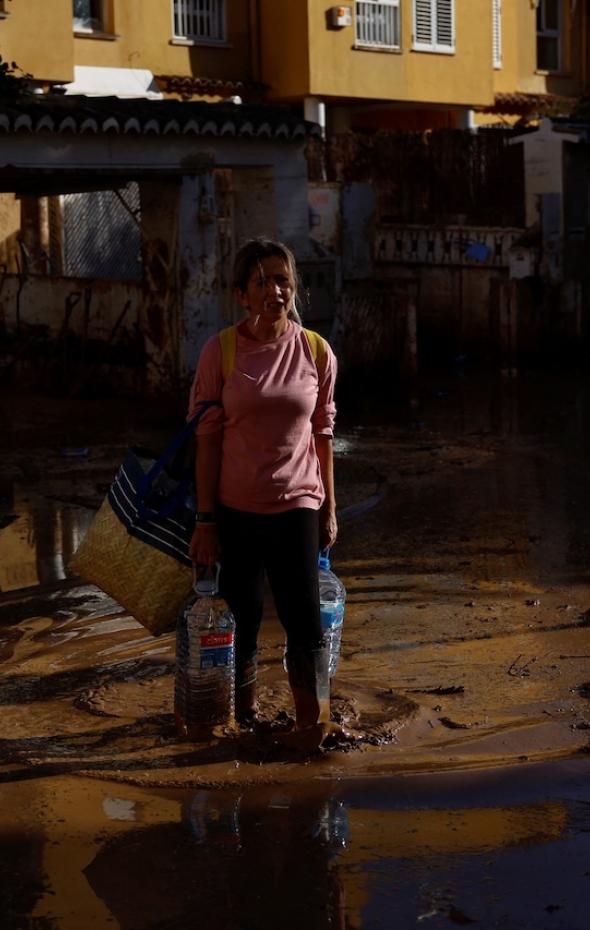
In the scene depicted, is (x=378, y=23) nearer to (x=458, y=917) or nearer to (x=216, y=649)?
(x=216, y=649)

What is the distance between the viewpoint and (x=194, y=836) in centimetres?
513

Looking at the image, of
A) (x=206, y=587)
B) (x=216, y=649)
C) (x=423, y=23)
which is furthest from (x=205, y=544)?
(x=423, y=23)

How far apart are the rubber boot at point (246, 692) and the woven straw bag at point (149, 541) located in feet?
1.12

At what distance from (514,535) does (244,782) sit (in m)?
5.09

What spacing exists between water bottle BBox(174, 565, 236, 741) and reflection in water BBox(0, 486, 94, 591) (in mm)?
3609

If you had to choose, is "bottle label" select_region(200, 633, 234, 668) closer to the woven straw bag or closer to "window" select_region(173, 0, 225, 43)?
the woven straw bag

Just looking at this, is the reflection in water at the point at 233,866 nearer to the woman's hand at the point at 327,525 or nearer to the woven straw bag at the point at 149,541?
the woven straw bag at the point at 149,541

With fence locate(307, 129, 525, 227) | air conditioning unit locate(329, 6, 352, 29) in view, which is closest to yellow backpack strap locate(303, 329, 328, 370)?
fence locate(307, 129, 525, 227)

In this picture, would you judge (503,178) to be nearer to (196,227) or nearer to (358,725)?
(196,227)

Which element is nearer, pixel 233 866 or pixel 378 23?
pixel 233 866

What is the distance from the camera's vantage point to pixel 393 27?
1182 inches

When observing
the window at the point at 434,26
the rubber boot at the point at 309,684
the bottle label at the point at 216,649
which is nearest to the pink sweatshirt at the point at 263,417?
the bottle label at the point at 216,649

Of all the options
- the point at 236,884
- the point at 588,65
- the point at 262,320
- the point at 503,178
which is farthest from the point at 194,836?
the point at 588,65

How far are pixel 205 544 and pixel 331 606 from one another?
822mm
